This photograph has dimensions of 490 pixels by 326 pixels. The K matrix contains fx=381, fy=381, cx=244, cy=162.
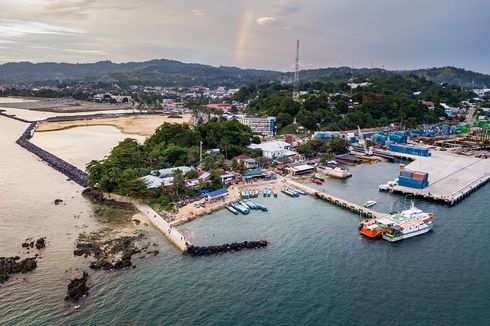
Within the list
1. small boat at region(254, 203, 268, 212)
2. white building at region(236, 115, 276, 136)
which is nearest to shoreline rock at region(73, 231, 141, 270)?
small boat at region(254, 203, 268, 212)

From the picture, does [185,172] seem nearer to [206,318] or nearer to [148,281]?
[148,281]

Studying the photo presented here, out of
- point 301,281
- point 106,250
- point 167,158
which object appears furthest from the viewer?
point 167,158

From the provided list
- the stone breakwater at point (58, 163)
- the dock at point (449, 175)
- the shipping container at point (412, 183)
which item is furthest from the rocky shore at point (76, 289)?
the shipping container at point (412, 183)

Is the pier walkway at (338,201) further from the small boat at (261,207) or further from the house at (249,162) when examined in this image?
the small boat at (261,207)

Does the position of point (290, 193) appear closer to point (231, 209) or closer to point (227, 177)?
point (227, 177)

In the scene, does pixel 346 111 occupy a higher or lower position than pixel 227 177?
higher

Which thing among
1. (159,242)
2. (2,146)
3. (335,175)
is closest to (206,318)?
(159,242)

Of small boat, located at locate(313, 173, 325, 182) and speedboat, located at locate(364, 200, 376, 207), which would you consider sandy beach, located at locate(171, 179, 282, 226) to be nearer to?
small boat, located at locate(313, 173, 325, 182)

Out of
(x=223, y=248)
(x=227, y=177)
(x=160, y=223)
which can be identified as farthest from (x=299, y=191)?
(x=160, y=223)

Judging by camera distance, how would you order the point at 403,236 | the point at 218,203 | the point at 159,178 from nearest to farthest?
the point at 403,236
the point at 218,203
the point at 159,178
